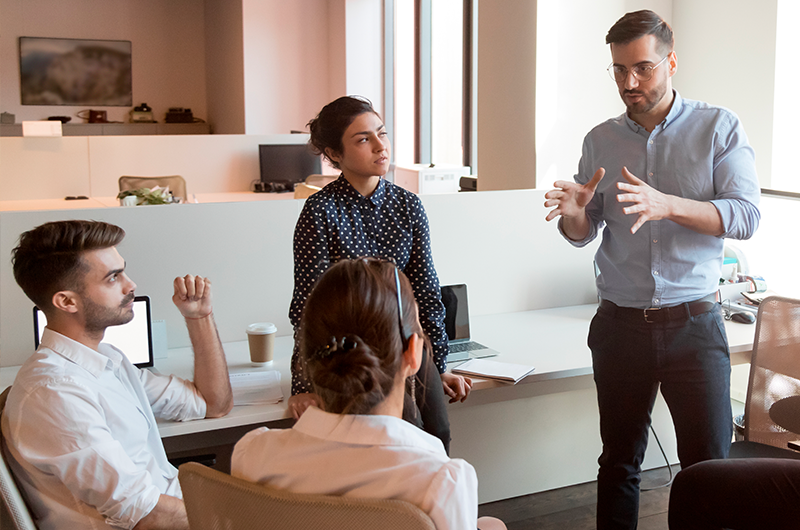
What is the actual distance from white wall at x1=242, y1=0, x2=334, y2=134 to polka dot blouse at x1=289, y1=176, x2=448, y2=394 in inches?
257

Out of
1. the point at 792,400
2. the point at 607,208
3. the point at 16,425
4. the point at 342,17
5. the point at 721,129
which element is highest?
the point at 342,17

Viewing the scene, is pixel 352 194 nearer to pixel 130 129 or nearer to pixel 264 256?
pixel 264 256

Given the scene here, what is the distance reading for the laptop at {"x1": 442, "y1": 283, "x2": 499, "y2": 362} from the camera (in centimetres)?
236

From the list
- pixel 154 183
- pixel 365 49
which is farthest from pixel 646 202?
pixel 365 49

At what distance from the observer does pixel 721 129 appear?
5.91 ft

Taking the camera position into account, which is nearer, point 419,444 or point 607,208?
point 419,444

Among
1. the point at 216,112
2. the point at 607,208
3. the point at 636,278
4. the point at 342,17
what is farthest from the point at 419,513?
the point at 216,112

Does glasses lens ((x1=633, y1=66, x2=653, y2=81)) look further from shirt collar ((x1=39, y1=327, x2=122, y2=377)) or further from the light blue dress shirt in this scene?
shirt collar ((x1=39, y1=327, x2=122, y2=377))

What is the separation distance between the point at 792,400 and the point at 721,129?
0.75 meters

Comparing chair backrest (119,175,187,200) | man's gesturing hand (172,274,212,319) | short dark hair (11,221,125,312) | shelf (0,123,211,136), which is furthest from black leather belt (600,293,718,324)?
shelf (0,123,211,136)

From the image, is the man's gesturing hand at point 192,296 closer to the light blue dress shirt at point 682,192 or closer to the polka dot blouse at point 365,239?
the polka dot blouse at point 365,239

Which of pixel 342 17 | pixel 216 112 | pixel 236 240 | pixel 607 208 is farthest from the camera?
pixel 216 112

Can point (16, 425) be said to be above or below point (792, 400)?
above

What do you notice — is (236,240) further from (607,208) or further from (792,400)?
(792,400)
